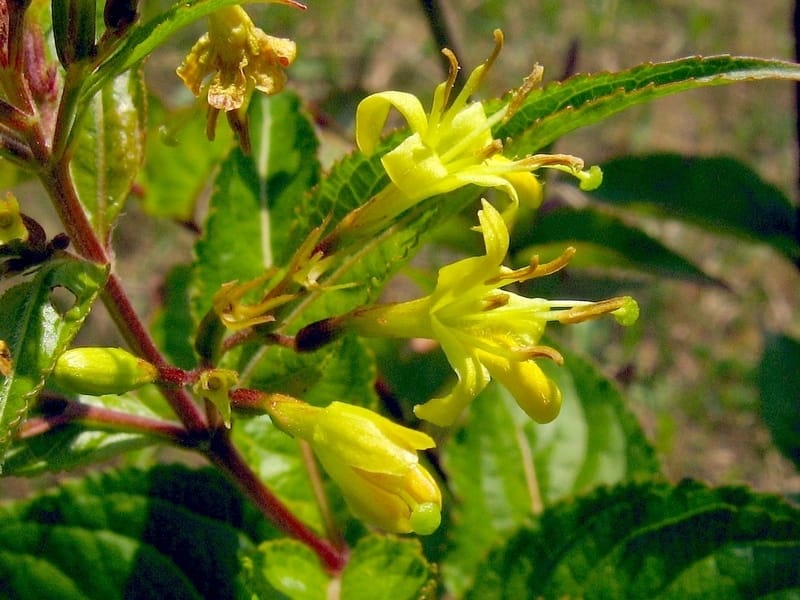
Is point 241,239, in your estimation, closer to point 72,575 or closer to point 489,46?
point 72,575

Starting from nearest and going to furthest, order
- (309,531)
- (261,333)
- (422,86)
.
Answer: (261,333) → (309,531) → (422,86)

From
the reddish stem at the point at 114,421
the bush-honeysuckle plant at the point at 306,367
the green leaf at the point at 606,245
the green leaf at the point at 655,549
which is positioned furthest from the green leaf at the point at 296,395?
the green leaf at the point at 606,245

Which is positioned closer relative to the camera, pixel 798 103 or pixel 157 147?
pixel 798 103

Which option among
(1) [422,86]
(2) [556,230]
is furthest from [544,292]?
(1) [422,86]

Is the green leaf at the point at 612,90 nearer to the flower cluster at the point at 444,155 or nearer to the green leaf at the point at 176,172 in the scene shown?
the flower cluster at the point at 444,155

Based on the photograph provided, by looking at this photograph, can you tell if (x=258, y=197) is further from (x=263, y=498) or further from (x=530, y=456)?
(x=530, y=456)

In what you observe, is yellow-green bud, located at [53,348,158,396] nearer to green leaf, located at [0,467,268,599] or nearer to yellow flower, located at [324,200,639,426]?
yellow flower, located at [324,200,639,426]
